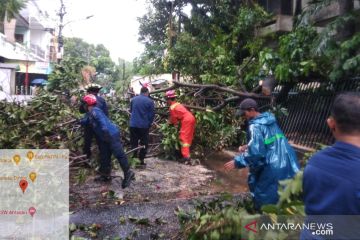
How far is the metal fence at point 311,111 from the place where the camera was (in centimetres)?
780

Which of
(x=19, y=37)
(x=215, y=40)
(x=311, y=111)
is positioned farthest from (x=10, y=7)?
(x=19, y=37)

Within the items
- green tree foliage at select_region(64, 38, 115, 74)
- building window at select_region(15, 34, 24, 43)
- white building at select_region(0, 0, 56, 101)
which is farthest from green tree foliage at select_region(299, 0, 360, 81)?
green tree foliage at select_region(64, 38, 115, 74)

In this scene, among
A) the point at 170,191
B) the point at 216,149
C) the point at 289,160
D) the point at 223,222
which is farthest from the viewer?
the point at 216,149

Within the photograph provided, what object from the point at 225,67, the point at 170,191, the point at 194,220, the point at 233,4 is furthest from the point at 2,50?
the point at 194,220

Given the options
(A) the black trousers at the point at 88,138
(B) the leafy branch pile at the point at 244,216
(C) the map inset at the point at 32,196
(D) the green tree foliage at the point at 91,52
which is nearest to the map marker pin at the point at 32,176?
(C) the map inset at the point at 32,196

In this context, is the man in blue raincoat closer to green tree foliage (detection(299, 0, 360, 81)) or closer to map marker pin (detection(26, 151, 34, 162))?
map marker pin (detection(26, 151, 34, 162))

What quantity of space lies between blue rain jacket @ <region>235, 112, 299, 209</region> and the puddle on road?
280 centimetres

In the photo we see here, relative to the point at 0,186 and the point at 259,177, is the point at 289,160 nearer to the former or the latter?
the point at 259,177

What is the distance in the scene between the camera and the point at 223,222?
8.81 ft

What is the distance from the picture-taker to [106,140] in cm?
615

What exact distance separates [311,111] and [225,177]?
273cm

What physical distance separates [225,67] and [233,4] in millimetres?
3626

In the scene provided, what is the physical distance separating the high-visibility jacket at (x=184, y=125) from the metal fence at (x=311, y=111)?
2.42 m

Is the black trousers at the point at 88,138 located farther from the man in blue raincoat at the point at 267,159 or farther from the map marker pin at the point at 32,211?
the man in blue raincoat at the point at 267,159
